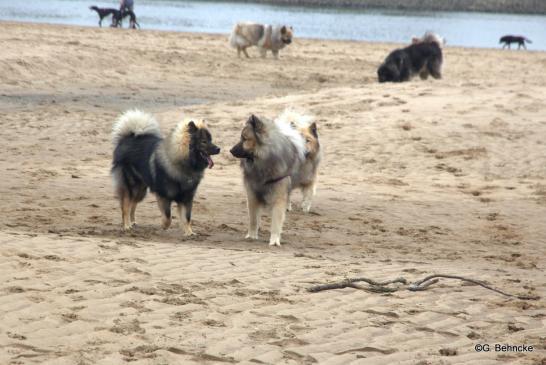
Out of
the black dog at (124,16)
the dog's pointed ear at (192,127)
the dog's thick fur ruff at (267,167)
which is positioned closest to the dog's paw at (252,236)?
the dog's thick fur ruff at (267,167)

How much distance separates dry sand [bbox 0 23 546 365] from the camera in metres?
4.91

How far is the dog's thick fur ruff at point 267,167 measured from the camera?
7.96 meters

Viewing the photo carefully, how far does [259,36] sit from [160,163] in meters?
16.9

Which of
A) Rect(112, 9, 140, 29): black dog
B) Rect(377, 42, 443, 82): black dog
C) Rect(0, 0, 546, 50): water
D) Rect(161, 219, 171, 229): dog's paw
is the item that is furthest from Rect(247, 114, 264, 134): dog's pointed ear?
Rect(0, 0, 546, 50): water

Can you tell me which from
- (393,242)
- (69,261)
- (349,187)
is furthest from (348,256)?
(349,187)

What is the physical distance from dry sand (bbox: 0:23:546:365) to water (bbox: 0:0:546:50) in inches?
621

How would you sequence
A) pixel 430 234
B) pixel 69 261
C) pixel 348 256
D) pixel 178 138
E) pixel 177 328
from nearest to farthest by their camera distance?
pixel 177 328 → pixel 69 261 → pixel 348 256 → pixel 178 138 → pixel 430 234

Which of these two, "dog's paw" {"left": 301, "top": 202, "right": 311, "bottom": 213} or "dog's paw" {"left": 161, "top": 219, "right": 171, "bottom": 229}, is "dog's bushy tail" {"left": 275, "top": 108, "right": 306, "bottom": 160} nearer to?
"dog's paw" {"left": 301, "top": 202, "right": 311, "bottom": 213}

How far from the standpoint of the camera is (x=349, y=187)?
428 inches

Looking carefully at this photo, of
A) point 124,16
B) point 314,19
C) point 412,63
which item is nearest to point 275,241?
point 412,63

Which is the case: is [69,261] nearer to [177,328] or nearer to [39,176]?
[177,328]

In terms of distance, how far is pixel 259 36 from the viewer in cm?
2466

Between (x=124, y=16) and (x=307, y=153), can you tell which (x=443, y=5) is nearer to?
(x=124, y=16)

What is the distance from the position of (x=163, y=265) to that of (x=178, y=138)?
1.99 metres
